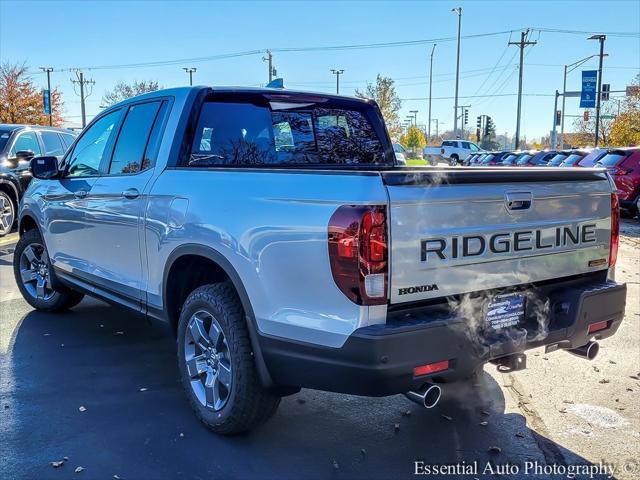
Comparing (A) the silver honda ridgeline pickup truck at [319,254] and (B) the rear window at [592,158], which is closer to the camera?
(A) the silver honda ridgeline pickup truck at [319,254]

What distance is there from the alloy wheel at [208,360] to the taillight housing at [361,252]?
0.98 meters

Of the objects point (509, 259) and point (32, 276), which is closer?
point (509, 259)

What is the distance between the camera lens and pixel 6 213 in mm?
10828

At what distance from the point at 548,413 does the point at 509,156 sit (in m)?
24.8

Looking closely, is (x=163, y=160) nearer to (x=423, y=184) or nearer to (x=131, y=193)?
(x=131, y=193)

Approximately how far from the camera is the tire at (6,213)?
10703 mm

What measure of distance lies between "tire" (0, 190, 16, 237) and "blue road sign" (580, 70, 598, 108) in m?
31.3

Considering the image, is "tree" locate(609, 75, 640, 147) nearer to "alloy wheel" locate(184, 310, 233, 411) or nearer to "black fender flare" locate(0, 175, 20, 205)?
"black fender flare" locate(0, 175, 20, 205)

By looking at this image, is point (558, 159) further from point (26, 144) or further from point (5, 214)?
point (5, 214)

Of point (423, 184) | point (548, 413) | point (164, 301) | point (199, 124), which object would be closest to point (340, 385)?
point (423, 184)

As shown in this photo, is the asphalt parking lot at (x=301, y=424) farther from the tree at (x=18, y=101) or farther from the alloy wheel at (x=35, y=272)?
the tree at (x=18, y=101)

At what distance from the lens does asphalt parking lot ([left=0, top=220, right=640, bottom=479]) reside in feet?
10.4

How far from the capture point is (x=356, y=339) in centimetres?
261

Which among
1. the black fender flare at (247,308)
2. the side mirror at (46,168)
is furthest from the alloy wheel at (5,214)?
the black fender flare at (247,308)
